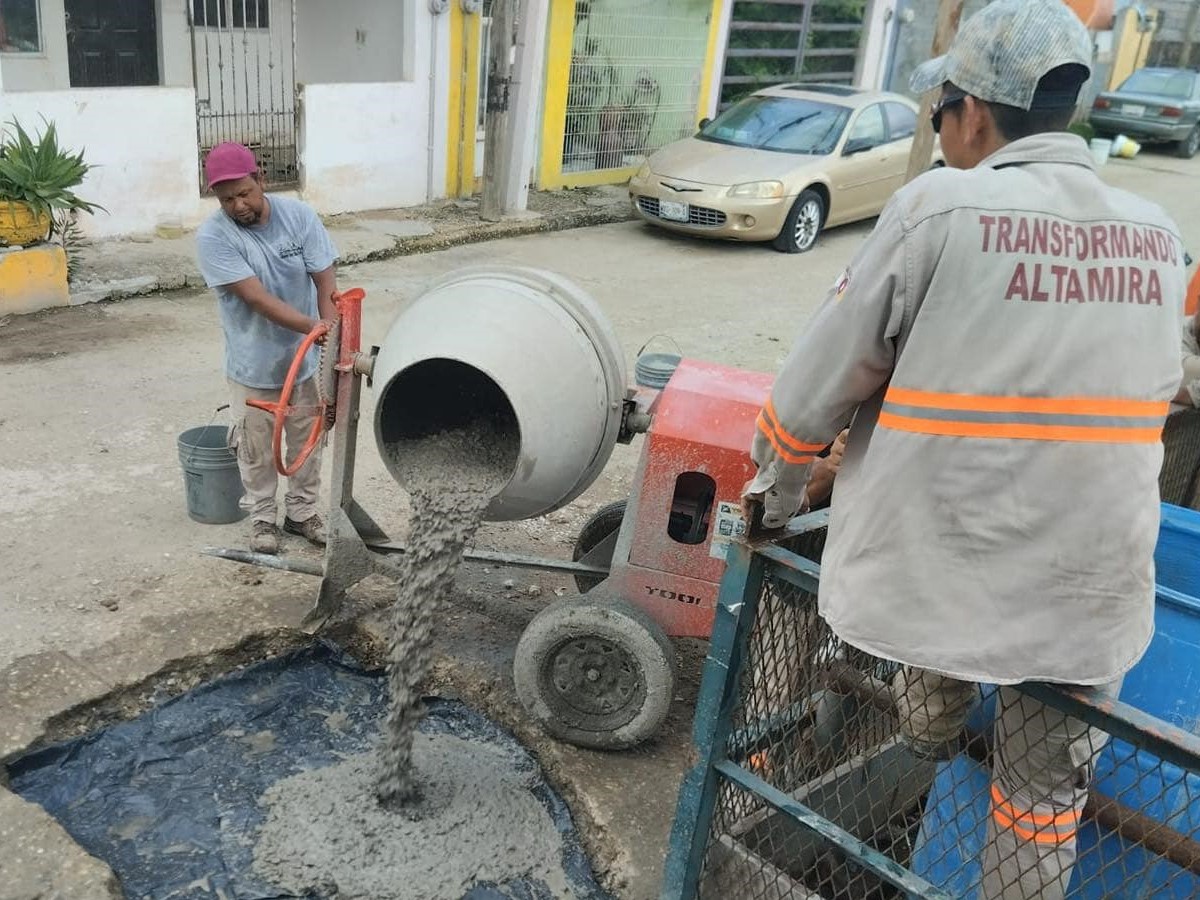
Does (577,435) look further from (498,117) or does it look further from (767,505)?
(498,117)

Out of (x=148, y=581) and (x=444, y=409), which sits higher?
(x=444, y=409)

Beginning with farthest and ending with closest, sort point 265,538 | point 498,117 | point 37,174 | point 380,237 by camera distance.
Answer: point 498,117
point 380,237
point 37,174
point 265,538

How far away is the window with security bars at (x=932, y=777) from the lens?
2.19 metres

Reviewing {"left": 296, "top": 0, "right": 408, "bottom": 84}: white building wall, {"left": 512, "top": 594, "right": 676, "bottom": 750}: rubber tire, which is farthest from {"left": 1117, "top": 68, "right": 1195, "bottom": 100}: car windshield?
{"left": 512, "top": 594, "right": 676, "bottom": 750}: rubber tire

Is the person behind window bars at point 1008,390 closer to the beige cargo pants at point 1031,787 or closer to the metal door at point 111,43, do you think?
the beige cargo pants at point 1031,787

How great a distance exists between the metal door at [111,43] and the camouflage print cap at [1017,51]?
10.1 m

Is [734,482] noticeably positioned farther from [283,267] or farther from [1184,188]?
[1184,188]

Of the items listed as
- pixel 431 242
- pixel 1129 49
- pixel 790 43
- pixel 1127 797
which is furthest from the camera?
pixel 1129 49

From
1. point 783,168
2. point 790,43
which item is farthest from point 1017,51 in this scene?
point 790,43

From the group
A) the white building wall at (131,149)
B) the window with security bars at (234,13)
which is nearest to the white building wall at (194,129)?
the white building wall at (131,149)

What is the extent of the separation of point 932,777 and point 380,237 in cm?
771

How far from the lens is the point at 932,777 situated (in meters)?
2.86

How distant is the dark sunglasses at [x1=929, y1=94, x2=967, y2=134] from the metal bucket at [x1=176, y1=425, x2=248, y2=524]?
3.38 m

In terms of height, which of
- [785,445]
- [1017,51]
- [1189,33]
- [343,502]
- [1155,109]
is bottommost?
[343,502]
